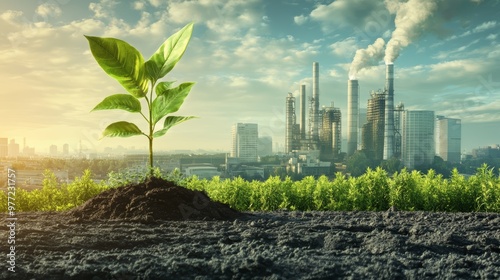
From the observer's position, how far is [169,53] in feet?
16.1

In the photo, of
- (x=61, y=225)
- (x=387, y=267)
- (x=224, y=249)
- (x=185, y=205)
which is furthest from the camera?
(x=185, y=205)

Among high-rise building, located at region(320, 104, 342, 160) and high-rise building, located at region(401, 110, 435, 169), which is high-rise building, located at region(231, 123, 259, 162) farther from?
high-rise building, located at region(401, 110, 435, 169)

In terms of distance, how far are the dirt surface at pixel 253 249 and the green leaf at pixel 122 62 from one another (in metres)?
1.58

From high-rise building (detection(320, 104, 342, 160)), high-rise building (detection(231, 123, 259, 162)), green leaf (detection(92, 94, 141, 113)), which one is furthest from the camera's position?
high-rise building (detection(320, 104, 342, 160))

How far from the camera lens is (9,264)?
2.44 m

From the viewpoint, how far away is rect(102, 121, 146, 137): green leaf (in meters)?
4.77

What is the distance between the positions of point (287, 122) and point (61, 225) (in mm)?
36462

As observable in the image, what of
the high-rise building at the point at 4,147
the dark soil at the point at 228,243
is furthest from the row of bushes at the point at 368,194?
the high-rise building at the point at 4,147

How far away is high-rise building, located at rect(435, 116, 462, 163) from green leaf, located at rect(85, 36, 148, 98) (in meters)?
46.9

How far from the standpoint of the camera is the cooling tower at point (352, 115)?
135 feet

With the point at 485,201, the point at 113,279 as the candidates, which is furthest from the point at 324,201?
the point at 113,279

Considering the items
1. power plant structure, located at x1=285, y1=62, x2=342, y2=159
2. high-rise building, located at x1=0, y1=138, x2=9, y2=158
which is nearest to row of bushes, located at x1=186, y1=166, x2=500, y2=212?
high-rise building, located at x1=0, y1=138, x2=9, y2=158

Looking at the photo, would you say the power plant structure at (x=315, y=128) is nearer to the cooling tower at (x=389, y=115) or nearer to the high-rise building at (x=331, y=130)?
the high-rise building at (x=331, y=130)

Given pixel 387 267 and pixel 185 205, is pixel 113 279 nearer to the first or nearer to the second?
pixel 387 267
